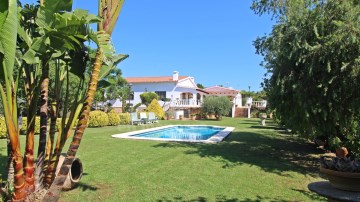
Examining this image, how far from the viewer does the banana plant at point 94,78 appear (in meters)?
3.48

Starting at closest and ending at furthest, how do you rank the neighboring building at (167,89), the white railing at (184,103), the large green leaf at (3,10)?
the large green leaf at (3,10), the white railing at (184,103), the neighboring building at (167,89)

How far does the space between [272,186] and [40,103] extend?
549 centimetres

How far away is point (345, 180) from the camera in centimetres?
395

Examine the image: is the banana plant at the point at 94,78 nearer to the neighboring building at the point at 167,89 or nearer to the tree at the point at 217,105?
the tree at the point at 217,105

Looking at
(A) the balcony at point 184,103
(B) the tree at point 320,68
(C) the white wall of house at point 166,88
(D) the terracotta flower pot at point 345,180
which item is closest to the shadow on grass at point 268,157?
(B) the tree at point 320,68

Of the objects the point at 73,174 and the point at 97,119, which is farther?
the point at 97,119

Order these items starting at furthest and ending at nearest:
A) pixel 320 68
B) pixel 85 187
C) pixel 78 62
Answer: pixel 320 68 → pixel 85 187 → pixel 78 62

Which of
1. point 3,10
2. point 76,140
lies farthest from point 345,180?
point 3,10

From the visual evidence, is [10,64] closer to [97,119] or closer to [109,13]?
[109,13]

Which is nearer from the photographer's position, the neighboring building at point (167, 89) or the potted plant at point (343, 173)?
the potted plant at point (343, 173)

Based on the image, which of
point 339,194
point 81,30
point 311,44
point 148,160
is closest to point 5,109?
point 81,30

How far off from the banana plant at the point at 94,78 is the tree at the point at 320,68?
6.95 meters

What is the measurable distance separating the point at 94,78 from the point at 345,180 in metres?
3.36

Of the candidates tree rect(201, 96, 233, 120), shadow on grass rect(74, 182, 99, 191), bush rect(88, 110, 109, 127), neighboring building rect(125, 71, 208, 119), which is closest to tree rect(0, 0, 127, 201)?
shadow on grass rect(74, 182, 99, 191)
